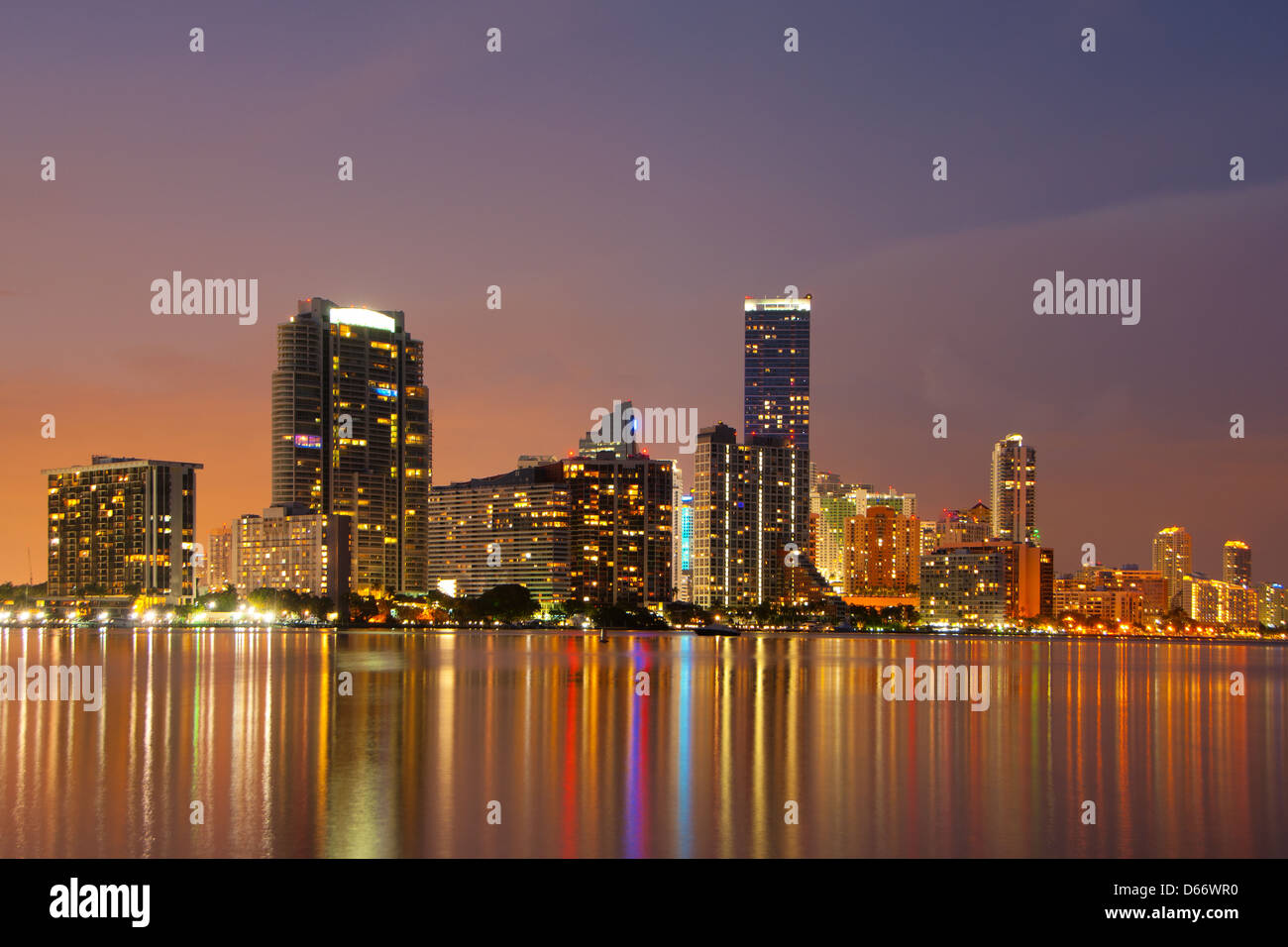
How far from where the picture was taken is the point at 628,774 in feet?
140

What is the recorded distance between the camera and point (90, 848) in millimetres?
30141

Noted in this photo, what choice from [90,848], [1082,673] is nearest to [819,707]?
[90,848]

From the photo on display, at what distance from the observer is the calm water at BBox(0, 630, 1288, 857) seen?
32.0 meters

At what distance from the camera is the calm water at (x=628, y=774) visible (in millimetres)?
32031

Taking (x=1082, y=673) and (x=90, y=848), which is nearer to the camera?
(x=90, y=848)

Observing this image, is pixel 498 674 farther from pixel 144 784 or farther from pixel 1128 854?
pixel 1128 854

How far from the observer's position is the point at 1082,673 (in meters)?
121
